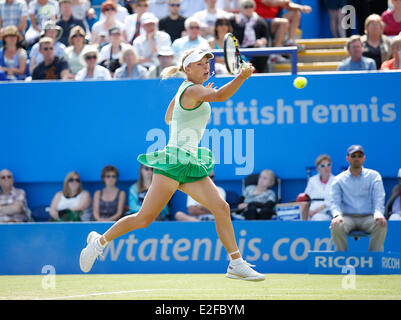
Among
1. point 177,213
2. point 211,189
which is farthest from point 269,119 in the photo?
point 211,189

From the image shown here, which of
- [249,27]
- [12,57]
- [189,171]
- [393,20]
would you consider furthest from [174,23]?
[189,171]

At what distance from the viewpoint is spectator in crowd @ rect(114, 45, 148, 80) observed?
1138 centimetres

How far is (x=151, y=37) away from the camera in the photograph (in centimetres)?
1205

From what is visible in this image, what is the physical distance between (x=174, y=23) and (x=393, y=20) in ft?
11.1

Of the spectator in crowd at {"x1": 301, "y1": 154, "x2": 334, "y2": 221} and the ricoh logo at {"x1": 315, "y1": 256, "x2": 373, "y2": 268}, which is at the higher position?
the spectator in crowd at {"x1": 301, "y1": 154, "x2": 334, "y2": 221}

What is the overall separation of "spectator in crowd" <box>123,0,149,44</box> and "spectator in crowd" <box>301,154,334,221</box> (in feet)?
13.8

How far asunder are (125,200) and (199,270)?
61.0 inches

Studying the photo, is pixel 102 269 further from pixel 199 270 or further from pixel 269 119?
pixel 269 119

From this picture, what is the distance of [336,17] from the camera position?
13.5m

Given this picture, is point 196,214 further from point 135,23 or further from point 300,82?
point 135,23

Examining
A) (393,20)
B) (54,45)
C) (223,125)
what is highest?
(393,20)

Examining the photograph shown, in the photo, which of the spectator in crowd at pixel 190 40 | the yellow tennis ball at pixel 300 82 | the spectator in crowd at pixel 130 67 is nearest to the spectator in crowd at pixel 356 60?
the yellow tennis ball at pixel 300 82

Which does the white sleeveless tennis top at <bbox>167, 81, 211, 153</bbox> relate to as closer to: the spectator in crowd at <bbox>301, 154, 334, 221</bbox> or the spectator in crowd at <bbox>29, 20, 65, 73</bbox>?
the spectator in crowd at <bbox>301, 154, 334, 221</bbox>

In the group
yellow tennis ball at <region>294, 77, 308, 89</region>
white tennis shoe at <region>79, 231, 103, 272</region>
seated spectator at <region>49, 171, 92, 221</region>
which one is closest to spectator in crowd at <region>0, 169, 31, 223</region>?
seated spectator at <region>49, 171, 92, 221</region>
